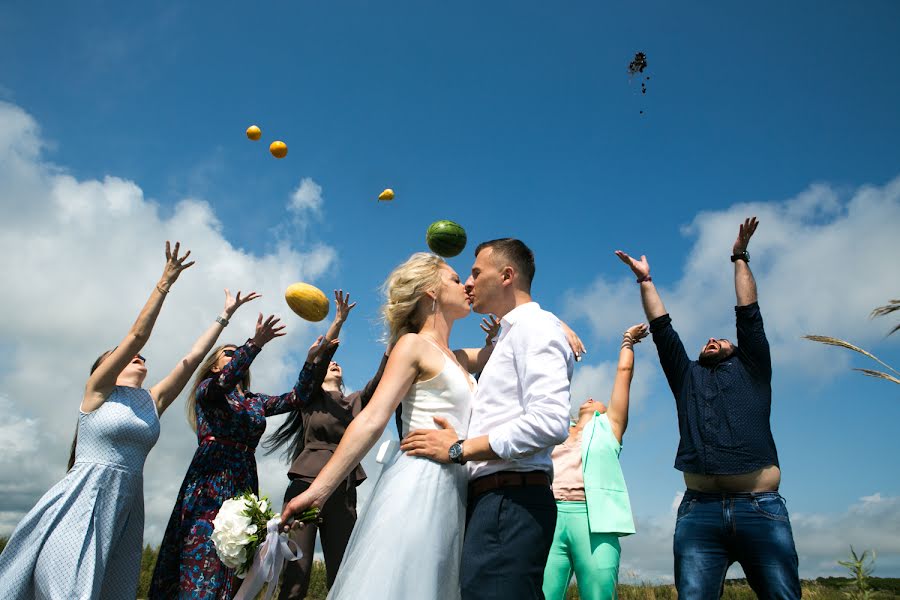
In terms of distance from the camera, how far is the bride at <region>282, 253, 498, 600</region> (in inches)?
110

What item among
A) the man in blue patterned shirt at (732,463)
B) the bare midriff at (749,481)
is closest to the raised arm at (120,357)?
the man in blue patterned shirt at (732,463)

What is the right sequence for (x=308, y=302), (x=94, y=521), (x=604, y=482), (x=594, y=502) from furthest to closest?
1. (x=308, y=302)
2. (x=604, y=482)
3. (x=594, y=502)
4. (x=94, y=521)

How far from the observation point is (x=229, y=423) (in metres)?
5.29

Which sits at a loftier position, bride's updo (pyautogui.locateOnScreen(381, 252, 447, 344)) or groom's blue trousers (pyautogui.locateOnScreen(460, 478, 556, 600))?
bride's updo (pyautogui.locateOnScreen(381, 252, 447, 344))

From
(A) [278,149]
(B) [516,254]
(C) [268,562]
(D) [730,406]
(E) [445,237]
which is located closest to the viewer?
(B) [516,254]

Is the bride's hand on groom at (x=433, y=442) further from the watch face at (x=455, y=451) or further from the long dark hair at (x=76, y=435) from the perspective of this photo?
the long dark hair at (x=76, y=435)

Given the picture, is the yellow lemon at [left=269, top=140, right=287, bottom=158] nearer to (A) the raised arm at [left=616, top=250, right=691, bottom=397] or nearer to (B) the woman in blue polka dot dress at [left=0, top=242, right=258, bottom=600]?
(B) the woman in blue polka dot dress at [left=0, top=242, right=258, bottom=600]

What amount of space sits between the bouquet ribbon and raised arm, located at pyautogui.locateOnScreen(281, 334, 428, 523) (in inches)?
17.9

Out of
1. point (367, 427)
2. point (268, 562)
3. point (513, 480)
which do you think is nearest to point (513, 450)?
point (513, 480)

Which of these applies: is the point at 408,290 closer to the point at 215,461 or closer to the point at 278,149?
the point at 215,461

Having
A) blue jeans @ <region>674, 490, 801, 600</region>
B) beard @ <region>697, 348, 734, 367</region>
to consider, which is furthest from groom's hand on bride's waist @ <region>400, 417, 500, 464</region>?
beard @ <region>697, 348, 734, 367</region>

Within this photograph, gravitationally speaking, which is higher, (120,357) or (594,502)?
(120,357)

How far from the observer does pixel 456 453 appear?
2945mm

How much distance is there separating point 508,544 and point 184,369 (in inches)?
157
